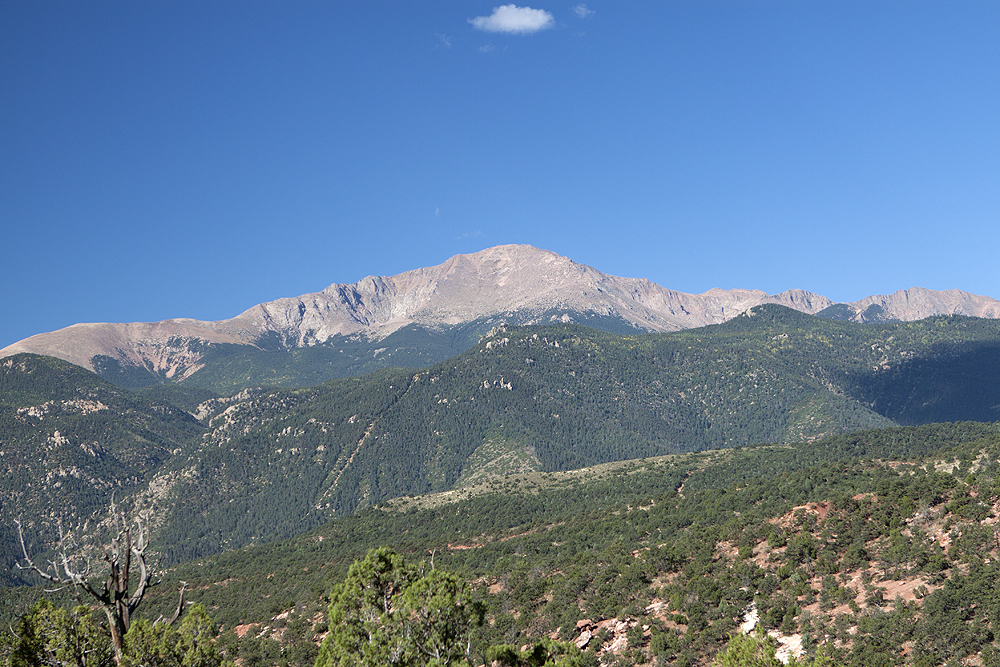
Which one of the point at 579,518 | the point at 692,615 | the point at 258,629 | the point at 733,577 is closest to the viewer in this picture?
the point at 692,615

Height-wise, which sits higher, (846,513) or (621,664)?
(846,513)

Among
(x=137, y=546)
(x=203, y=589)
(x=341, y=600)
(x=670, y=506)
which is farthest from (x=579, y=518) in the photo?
(x=137, y=546)

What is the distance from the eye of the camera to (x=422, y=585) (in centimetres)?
4716

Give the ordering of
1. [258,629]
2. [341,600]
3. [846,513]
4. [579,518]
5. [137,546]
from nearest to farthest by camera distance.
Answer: [137,546] → [341,600] → [846,513] → [258,629] → [579,518]

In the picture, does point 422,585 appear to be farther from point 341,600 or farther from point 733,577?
point 733,577

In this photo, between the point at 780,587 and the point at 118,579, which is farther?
the point at 780,587

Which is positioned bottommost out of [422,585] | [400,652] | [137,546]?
[400,652]

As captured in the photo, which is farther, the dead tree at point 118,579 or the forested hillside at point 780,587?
the forested hillside at point 780,587

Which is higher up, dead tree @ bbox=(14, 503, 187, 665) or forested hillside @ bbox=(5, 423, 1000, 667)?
dead tree @ bbox=(14, 503, 187, 665)

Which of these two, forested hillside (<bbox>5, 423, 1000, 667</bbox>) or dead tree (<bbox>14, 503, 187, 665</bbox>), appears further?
forested hillside (<bbox>5, 423, 1000, 667</bbox>)

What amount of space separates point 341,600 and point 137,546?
61.7ft

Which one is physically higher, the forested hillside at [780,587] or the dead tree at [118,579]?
the dead tree at [118,579]

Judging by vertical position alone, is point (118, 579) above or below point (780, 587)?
above

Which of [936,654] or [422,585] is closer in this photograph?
[422,585]
